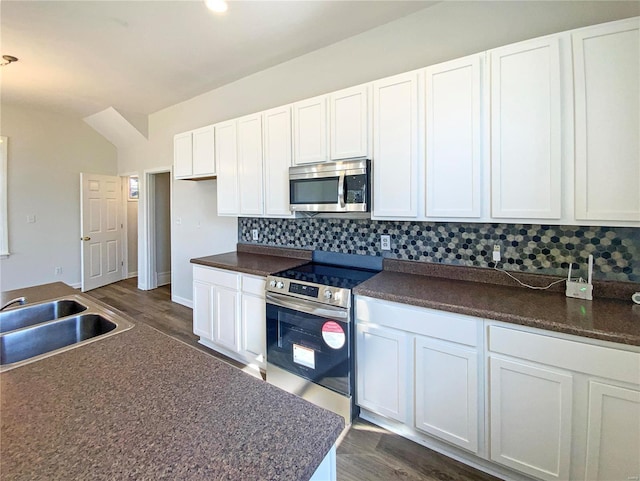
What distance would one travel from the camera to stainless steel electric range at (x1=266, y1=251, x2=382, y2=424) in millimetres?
1911

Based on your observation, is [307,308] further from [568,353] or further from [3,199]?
[3,199]

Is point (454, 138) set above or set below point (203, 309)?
above

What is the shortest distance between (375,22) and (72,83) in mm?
3573

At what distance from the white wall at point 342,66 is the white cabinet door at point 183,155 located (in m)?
0.50

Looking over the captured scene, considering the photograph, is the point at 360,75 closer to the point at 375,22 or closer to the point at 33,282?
the point at 375,22

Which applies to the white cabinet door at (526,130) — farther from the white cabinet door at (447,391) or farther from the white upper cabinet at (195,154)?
the white upper cabinet at (195,154)

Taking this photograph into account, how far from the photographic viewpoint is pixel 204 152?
3188mm

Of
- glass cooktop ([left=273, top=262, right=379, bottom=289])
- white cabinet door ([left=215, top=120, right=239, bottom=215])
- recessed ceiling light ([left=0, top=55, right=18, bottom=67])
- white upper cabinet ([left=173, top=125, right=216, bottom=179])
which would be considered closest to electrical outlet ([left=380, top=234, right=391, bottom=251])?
glass cooktop ([left=273, top=262, right=379, bottom=289])

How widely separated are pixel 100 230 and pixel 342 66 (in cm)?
502

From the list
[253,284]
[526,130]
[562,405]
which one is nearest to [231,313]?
[253,284]

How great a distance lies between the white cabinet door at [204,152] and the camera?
3123 mm

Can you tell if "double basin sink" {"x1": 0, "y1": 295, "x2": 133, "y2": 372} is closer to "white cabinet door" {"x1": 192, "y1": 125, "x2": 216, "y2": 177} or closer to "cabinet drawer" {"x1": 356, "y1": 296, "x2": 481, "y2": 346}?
"cabinet drawer" {"x1": 356, "y1": 296, "x2": 481, "y2": 346}

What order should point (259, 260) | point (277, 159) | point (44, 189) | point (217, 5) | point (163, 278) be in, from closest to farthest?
1. point (217, 5)
2. point (277, 159)
3. point (259, 260)
4. point (44, 189)
5. point (163, 278)

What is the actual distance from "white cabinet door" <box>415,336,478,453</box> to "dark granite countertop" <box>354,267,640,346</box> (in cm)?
23
